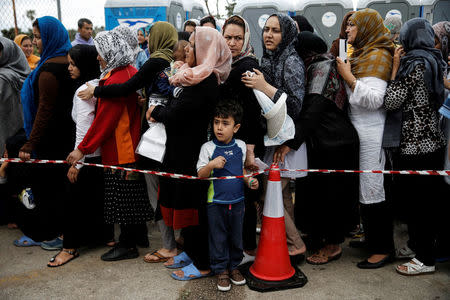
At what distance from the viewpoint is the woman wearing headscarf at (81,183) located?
3227 millimetres

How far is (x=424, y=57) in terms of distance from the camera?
2.88 metres

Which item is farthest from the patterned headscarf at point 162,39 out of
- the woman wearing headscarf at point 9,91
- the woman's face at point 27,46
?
the woman's face at point 27,46

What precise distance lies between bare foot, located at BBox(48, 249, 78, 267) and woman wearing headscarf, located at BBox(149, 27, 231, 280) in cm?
103

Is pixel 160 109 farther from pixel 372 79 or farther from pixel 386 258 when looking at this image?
pixel 386 258

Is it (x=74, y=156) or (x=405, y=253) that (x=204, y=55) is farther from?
(x=405, y=253)

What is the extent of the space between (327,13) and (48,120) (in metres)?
7.23

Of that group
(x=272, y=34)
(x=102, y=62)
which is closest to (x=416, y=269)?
(x=272, y=34)

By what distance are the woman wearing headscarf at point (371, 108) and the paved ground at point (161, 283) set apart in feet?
0.89

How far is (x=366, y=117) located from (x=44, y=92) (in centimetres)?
279

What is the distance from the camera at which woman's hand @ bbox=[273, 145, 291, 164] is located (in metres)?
3.01

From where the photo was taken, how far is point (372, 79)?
9.91ft

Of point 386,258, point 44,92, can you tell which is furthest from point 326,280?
point 44,92

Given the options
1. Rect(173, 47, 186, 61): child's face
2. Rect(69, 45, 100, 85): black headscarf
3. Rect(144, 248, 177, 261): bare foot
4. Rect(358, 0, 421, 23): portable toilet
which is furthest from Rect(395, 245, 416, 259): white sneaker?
Rect(358, 0, 421, 23): portable toilet

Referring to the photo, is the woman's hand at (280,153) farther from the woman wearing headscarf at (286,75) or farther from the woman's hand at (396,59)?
the woman's hand at (396,59)
